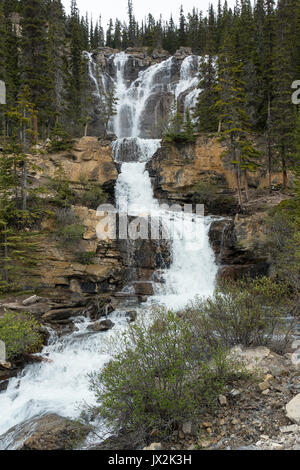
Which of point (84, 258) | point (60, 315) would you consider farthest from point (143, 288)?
point (60, 315)

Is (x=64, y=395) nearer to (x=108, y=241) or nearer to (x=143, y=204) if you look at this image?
(x=108, y=241)

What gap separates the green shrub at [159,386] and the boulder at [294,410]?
121cm

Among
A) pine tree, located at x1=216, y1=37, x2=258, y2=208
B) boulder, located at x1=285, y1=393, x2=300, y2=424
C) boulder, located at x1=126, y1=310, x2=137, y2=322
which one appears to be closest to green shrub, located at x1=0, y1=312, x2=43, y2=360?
boulder, located at x1=126, y1=310, x2=137, y2=322

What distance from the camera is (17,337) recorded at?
392 inches

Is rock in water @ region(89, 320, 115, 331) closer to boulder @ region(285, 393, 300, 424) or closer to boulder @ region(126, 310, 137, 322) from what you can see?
boulder @ region(126, 310, 137, 322)

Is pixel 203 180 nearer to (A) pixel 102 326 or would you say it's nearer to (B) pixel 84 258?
(B) pixel 84 258

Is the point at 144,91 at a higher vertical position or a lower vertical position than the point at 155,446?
higher

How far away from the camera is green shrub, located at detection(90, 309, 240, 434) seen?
5441mm

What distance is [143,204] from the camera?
2409 centimetres

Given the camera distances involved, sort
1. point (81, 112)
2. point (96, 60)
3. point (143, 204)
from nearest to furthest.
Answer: point (143, 204), point (81, 112), point (96, 60)

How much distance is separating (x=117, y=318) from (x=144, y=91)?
3714cm

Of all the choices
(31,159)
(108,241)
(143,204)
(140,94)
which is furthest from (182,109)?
(108,241)

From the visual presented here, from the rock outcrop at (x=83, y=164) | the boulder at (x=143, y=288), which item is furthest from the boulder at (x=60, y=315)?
the rock outcrop at (x=83, y=164)

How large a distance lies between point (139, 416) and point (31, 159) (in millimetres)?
20494
